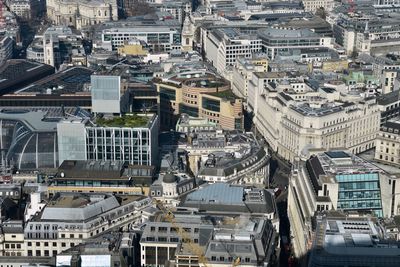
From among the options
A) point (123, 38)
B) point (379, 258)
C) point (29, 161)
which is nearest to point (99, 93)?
point (29, 161)

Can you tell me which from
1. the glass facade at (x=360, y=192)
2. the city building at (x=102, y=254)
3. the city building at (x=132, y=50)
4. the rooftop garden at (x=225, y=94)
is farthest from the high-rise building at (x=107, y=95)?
the city building at (x=132, y=50)

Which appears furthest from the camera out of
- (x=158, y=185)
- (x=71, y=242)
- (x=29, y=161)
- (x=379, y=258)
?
(x=29, y=161)

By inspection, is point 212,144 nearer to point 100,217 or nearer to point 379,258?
point 100,217

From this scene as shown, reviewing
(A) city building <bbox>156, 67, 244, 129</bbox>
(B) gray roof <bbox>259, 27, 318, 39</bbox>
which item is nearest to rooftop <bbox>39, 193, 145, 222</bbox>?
(A) city building <bbox>156, 67, 244, 129</bbox>

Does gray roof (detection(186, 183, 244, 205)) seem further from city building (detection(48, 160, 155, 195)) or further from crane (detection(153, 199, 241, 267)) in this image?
city building (detection(48, 160, 155, 195))

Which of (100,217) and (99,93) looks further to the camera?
(99,93)

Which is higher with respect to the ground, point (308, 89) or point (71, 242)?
point (308, 89)
